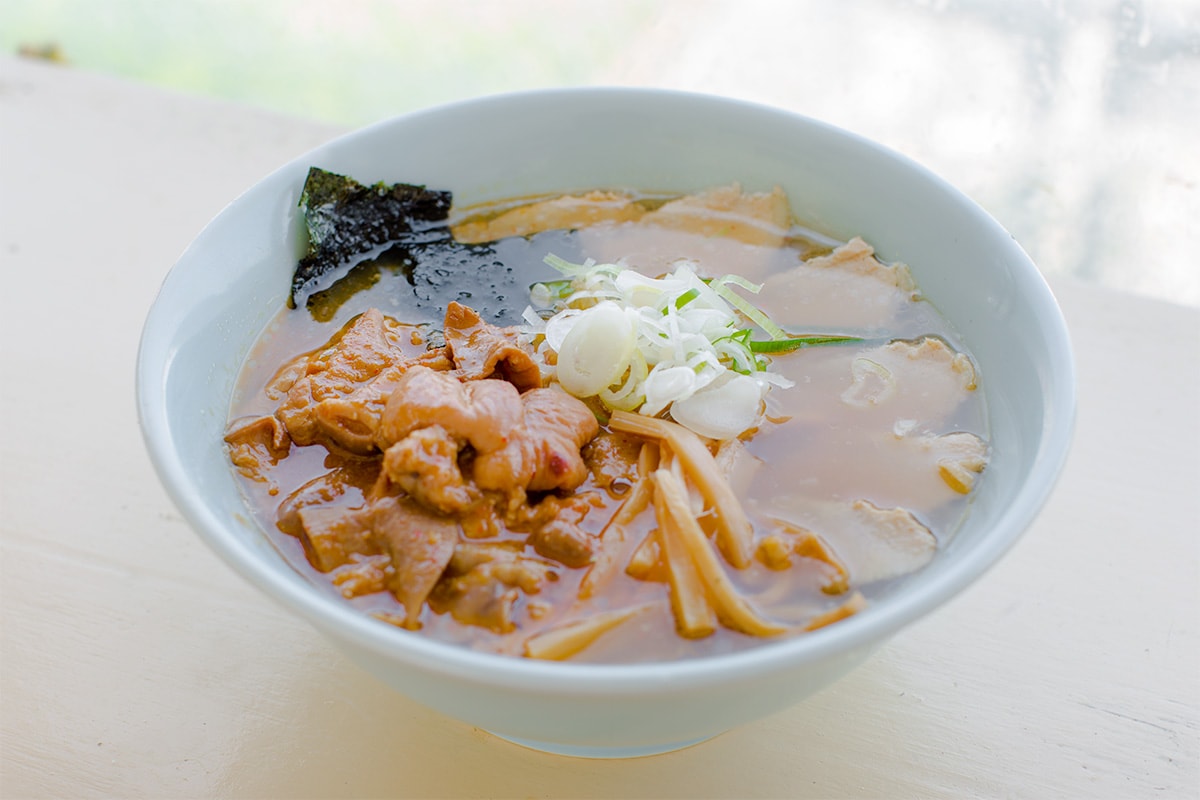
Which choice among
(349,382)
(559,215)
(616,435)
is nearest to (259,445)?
(349,382)

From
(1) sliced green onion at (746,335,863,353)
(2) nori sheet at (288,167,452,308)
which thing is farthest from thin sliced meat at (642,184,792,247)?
(2) nori sheet at (288,167,452,308)

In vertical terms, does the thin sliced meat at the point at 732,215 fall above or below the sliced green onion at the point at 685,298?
above

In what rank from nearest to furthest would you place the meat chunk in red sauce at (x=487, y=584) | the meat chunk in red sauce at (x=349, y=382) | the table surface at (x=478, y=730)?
the meat chunk in red sauce at (x=487, y=584) → the table surface at (x=478, y=730) → the meat chunk in red sauce at (x=349, y=382)

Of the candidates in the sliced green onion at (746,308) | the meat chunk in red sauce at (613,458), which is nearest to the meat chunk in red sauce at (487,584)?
the meat chunk in red sauce at (613,458)

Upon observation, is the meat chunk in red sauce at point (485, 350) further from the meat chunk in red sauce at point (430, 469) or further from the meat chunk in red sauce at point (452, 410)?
the meat chunk in red sauce at point (430, 469)

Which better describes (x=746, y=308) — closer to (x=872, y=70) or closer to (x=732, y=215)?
(x=732, y=215)
